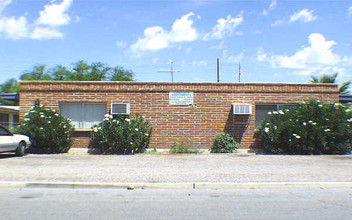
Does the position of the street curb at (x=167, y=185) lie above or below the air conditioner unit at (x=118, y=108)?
below

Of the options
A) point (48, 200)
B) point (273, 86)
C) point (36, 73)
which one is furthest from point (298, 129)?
point (36, 73)

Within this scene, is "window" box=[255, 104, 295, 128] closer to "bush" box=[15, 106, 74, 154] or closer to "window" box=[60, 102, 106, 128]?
"window" box=[60, 102, 106, 128]

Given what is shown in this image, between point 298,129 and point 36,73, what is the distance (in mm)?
42954

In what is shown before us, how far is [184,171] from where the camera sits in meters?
9.32

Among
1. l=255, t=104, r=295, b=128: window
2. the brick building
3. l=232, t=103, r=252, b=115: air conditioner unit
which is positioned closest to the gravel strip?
the brick building

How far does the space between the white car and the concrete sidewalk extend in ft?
3.79

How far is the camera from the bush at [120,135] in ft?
43.7

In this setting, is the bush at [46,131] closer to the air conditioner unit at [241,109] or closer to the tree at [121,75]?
the air conditioner unit at [241,109]

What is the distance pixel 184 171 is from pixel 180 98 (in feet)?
19.1

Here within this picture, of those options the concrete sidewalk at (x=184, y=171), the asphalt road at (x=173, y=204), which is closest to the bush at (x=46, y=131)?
Result: the concrete sidewalk at (x=184, y=171)

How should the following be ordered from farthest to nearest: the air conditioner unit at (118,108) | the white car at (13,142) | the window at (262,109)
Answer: the window at (262,109)
the air conditioner unit at (118,108)
the white car at (13,142)

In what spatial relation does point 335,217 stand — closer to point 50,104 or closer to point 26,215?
point 26,215

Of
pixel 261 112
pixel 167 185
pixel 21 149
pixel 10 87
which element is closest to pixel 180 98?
pixel 261 112

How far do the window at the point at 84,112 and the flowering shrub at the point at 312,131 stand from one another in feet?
25.7
